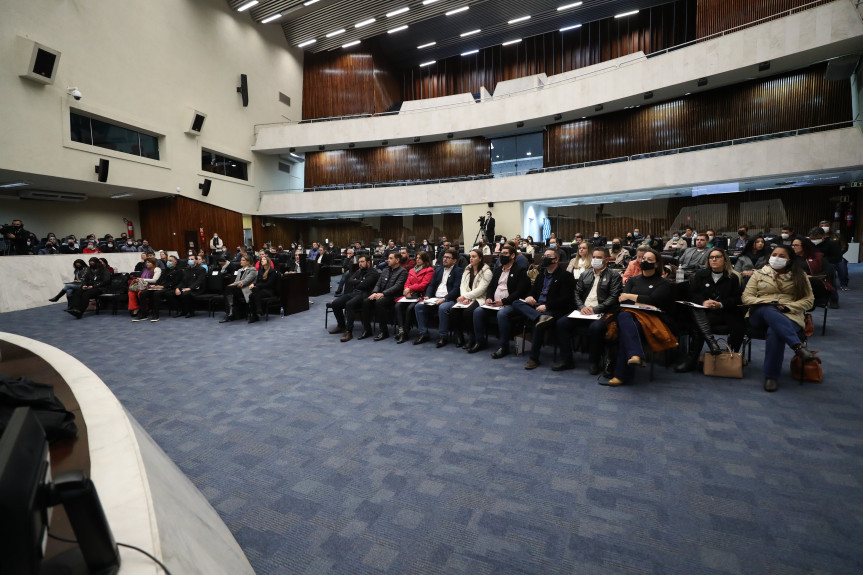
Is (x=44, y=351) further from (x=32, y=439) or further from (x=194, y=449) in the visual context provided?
(x=32, y=439)

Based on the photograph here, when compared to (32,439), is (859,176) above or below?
above

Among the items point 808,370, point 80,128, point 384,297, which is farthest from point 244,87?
point 808,370

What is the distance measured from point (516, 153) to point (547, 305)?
13885mm

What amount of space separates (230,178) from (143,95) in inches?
170

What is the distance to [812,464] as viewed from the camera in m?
2.26

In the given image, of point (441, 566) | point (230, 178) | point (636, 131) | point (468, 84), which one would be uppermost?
point (468, 84)

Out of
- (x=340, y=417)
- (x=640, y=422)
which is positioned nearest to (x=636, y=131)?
(x=640, y=422)

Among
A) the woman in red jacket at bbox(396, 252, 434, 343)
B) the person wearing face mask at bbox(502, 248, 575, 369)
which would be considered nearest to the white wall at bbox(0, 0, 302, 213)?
the woman in red jacket at bbox(396, 252, 434, 343)

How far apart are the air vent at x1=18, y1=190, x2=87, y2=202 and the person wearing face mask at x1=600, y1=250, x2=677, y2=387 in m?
16.0

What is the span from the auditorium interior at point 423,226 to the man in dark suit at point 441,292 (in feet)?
1.12

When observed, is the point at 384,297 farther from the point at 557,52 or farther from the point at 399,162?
the point at 557,52

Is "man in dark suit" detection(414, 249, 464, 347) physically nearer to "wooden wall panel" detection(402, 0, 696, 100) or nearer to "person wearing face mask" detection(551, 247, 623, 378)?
"person wearing face mask" detection(551, 247, 623, 378)

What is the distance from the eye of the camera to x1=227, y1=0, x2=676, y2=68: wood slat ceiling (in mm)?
15500

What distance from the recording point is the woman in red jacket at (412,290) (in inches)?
213
